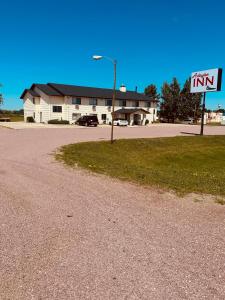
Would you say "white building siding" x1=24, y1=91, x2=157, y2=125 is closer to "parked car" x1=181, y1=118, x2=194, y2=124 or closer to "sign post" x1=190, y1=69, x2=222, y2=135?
"sign post" x1=190, y1=69, x2=222, y2=135

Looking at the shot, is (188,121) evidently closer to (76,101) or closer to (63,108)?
(76,101)

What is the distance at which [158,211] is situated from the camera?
6891 mm

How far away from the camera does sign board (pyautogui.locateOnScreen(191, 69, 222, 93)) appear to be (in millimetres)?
35625

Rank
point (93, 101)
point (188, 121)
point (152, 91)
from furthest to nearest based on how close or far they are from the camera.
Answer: point (152, 91) < point (188, 121) < point (93, 101)

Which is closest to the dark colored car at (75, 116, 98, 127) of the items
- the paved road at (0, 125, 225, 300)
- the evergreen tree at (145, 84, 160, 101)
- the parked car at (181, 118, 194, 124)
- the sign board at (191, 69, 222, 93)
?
the sign board at (191, 69, 222, 93)

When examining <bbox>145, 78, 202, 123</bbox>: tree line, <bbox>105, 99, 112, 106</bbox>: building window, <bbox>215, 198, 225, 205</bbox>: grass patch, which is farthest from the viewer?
<bbox>145, 78, 202, 123</bbox>: tree line

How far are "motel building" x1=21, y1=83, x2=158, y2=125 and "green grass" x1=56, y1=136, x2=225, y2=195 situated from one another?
2858 cm

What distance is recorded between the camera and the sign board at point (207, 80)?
3562cm

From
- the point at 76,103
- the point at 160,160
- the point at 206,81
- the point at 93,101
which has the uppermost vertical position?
the point at 206,81

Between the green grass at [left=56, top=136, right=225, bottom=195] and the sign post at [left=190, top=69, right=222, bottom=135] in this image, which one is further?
the sign post at [left=190, top=69, right=222, bottom=135]

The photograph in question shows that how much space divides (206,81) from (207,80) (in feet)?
0.67

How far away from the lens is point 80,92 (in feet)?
185

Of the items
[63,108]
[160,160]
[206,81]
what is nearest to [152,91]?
[63,108]

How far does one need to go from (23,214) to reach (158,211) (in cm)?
344
